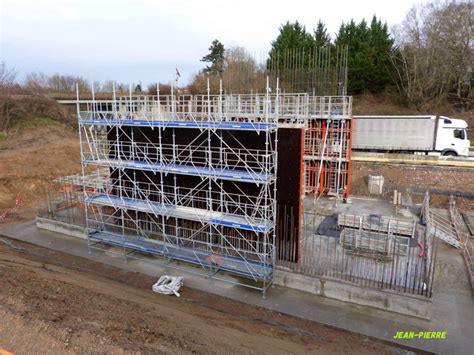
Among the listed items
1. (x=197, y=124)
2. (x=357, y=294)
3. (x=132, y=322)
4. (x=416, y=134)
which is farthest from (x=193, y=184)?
(x=416, y=134)

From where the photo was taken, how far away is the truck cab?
2517 centimetres

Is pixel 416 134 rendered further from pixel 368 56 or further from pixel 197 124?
pixel 197 124

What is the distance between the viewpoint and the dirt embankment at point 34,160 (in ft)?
71.6

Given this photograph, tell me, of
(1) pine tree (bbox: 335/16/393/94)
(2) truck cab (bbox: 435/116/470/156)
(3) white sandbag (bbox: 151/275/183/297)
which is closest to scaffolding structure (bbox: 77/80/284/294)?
(3) white sandbag (bbox: 151/275/183/297)

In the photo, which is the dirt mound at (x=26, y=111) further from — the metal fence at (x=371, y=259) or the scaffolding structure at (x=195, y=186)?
the metal fence at (x=371, y=259)

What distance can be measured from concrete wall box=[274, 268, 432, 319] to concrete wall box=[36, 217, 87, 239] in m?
8.91

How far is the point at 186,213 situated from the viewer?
12.0 metres

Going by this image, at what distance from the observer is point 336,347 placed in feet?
27.1

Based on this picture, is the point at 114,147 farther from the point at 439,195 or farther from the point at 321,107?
the point at 439,195

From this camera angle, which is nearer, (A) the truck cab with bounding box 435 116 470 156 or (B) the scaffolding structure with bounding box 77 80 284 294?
(B) the scaffolding structure with bounding box 77 80 284 294

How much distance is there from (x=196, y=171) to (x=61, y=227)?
8.01 metres

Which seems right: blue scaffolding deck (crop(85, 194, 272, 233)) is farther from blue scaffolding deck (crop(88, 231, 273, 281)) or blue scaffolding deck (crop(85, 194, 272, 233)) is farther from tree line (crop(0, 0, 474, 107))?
tree line (crop(0, 0, 474, 107))

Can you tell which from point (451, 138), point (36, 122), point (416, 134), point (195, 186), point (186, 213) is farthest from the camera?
point (36, 122)

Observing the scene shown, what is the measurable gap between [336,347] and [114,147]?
36.2ft
